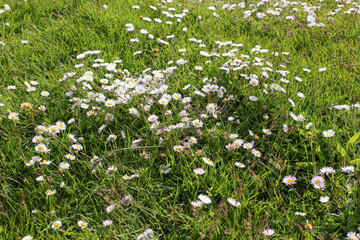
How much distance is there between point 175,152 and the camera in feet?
6.62

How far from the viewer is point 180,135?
211 centimetres

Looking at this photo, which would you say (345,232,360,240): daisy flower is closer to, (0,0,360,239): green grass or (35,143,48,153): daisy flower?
(0,0,360,239): green grass

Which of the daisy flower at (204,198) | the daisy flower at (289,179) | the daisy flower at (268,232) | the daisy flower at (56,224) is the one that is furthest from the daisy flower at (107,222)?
the daisy flower at (289,179)

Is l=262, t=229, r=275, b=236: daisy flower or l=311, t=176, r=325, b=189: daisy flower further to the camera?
l=311, t=176, r=325, b=189: daisy flower

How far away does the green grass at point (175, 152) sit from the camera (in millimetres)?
1644

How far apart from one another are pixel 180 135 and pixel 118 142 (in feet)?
1.48

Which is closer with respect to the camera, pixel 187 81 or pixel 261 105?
pixel 261 105

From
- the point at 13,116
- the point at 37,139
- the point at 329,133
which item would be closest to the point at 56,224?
the point at 37,139

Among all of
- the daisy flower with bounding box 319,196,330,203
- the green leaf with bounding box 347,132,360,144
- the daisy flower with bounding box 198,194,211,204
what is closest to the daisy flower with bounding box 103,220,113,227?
the daisy flower with bounding box 198,194,211,204

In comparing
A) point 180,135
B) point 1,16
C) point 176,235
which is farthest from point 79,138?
point 1,16

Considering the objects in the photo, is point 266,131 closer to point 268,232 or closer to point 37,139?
point 268,232

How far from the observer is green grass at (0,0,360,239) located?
1.64 metres

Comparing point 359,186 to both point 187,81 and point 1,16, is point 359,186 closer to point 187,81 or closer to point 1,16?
point 187,81

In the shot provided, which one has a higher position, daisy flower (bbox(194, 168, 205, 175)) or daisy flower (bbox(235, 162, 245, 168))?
daisy flower (bbox(194, 168, 205, 175))
